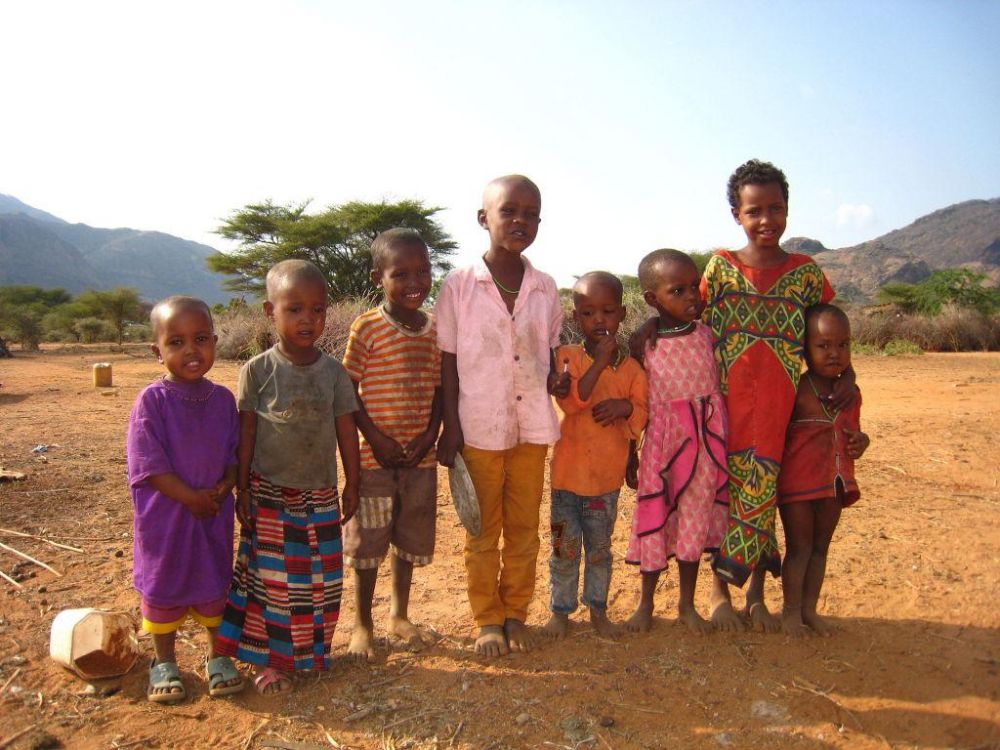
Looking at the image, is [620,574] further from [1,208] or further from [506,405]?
[1,208]

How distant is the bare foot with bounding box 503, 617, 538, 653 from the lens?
2842 mm

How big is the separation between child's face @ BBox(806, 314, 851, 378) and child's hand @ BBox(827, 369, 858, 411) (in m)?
0.04

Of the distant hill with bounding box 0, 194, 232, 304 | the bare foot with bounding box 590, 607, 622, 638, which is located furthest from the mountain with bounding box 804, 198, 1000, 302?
the distant hill with bounding box 0, 194, 232, 304

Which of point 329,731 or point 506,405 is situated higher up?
point 506,405

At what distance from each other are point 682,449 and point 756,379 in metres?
0.42

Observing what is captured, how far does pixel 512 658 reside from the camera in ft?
9.11

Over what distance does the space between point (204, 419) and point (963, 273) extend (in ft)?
69.7

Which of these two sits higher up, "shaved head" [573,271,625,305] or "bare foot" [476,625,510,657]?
"shaved head" [573,271,625,305]

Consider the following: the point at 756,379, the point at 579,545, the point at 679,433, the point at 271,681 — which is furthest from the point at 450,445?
the point at 756,379

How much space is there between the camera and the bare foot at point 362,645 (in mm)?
2764

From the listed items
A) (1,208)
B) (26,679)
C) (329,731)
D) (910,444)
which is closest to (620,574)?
(329,731)

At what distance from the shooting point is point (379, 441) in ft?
8.85

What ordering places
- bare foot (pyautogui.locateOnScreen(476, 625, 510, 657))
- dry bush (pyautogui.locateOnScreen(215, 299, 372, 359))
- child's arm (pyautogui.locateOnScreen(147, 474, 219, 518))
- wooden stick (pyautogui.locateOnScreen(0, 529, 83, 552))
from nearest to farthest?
child's arm (pyautogui.locateOnScreen(147, 474, 219, 518))
bare foot (pyautogui.locateOnScreen(476, 625, 510, 657))
wooden stick (pyautogui.locateOnScreen(0, 529, 83, 552))
dry bush (pyautogui.locateOnScreen(215, 299, 372, 359))

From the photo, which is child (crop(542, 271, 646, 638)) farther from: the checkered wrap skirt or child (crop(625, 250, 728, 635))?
the checkered wrap skirt
